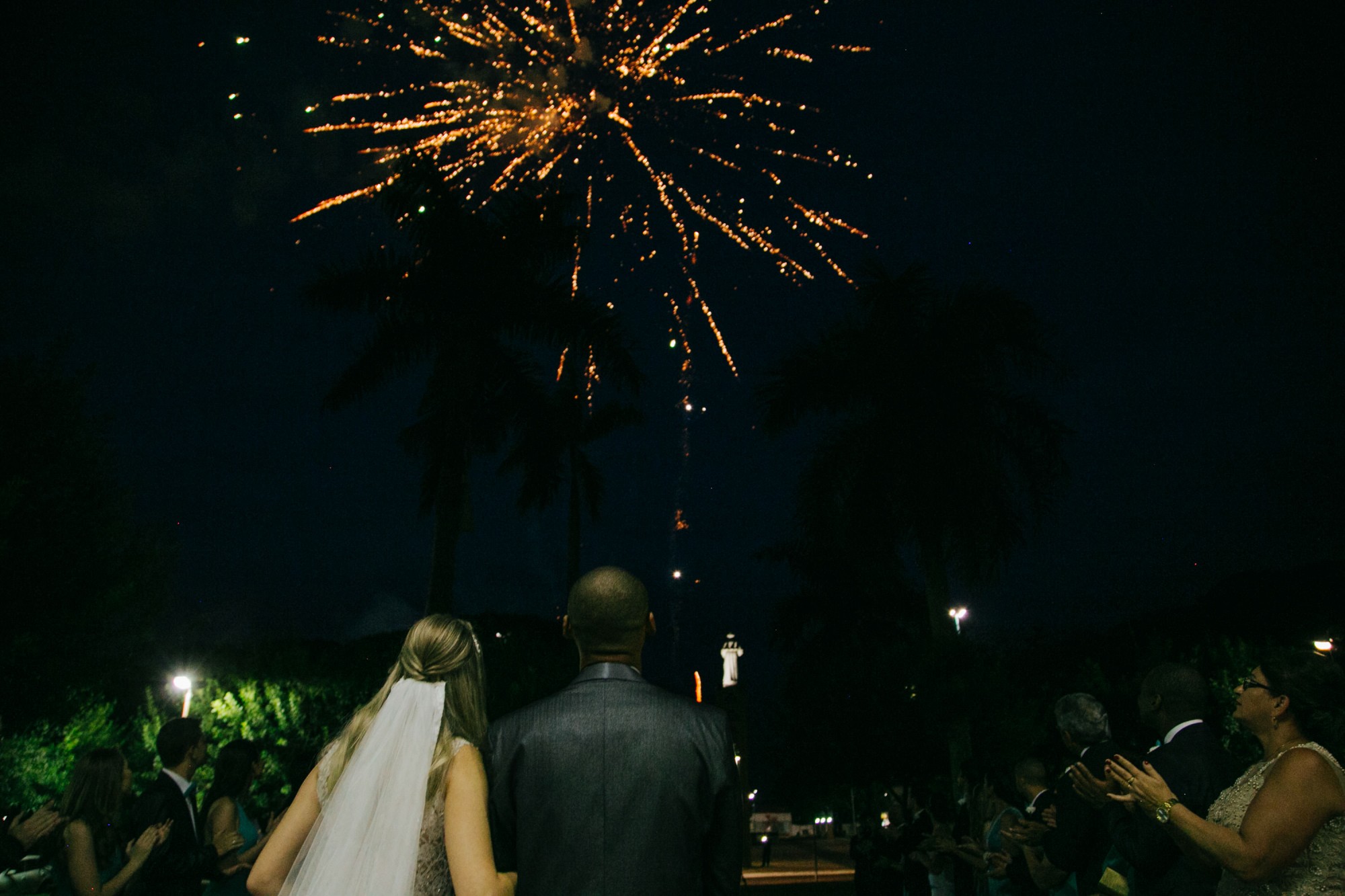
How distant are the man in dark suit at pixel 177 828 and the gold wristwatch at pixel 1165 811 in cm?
463

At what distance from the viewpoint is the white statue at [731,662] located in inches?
1706

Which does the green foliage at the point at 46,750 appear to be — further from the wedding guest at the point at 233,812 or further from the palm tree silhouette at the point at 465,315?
the wedding guest at the point at 233,812

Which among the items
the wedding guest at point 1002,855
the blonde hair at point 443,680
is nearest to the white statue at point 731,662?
the wedding guest at point 1002,855

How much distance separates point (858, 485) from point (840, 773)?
14.0m

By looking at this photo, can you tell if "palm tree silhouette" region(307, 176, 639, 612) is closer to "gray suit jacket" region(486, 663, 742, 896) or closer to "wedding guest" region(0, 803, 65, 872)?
"wedding guest" region(0, 803, 65, 872)

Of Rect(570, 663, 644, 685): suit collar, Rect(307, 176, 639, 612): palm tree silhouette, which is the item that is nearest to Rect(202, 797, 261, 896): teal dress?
Rect(570, 663, 644, 685): suit collar

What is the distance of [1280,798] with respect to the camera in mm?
3281

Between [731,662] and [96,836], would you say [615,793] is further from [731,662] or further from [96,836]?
[731,662]

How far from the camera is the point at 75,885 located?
15.5ft

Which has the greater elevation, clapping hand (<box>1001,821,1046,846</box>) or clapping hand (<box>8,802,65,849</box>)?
clapping hand (<box>8,802,65,849</box>)

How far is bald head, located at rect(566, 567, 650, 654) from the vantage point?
115 inches

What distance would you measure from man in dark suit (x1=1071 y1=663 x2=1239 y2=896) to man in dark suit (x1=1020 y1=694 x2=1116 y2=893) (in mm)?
349

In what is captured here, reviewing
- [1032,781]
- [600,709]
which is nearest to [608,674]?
[600,709]

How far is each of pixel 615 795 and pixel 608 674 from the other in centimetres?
36
